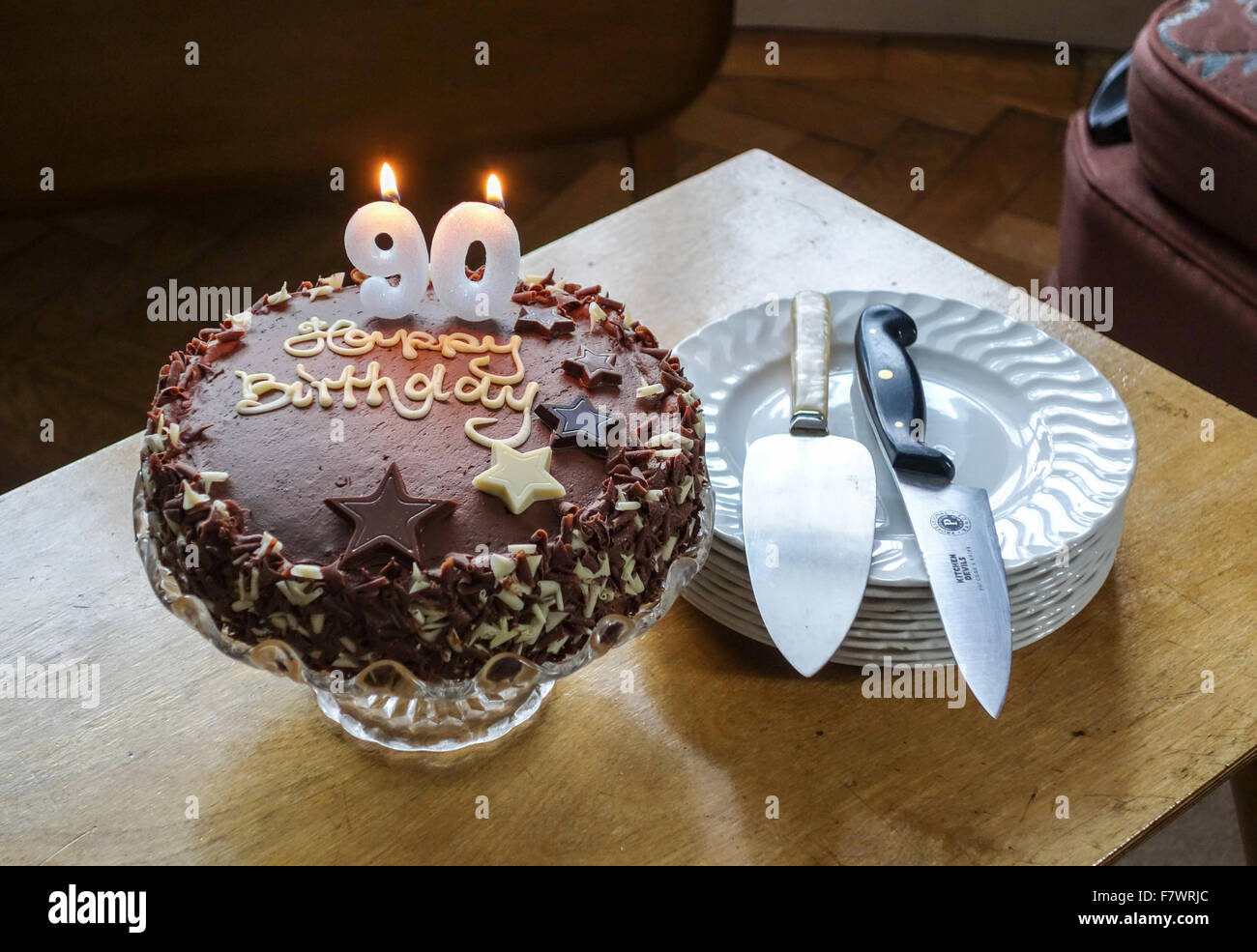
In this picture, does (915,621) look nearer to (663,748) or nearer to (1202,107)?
(663,748)

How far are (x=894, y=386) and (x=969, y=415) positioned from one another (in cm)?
6

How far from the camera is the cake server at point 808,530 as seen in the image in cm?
54

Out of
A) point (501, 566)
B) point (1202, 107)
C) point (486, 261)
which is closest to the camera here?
point (501, 566)

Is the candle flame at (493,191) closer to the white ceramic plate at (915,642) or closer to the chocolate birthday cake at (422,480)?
the chocolate birthday cake at (422,480)

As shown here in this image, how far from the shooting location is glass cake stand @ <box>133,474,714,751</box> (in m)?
0.51

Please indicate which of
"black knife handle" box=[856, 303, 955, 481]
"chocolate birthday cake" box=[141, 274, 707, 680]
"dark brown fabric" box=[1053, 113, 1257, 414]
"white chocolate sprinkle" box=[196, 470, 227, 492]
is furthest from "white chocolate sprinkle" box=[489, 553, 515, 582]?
"dark brown fabric" box=[1053, 113, 1257, 414]

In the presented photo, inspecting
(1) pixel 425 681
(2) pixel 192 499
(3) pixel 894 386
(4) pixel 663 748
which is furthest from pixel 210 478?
(3) pixel 894 386

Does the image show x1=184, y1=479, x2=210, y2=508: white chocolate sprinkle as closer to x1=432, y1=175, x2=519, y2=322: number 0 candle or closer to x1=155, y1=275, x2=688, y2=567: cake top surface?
x1=155, y1=275, x2=688, y2=567: cake top surface

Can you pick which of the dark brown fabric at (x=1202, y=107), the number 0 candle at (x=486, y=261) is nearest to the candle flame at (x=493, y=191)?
the number 0 candle at (x=486, y=261)

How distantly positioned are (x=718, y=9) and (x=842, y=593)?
0.99m

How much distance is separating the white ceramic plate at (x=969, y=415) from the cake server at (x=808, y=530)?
17 mm

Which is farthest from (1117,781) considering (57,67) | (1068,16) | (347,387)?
(1068,16)

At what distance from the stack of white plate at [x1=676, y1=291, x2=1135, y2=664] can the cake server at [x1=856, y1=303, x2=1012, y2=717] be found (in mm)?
14

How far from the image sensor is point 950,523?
0.58 meters
